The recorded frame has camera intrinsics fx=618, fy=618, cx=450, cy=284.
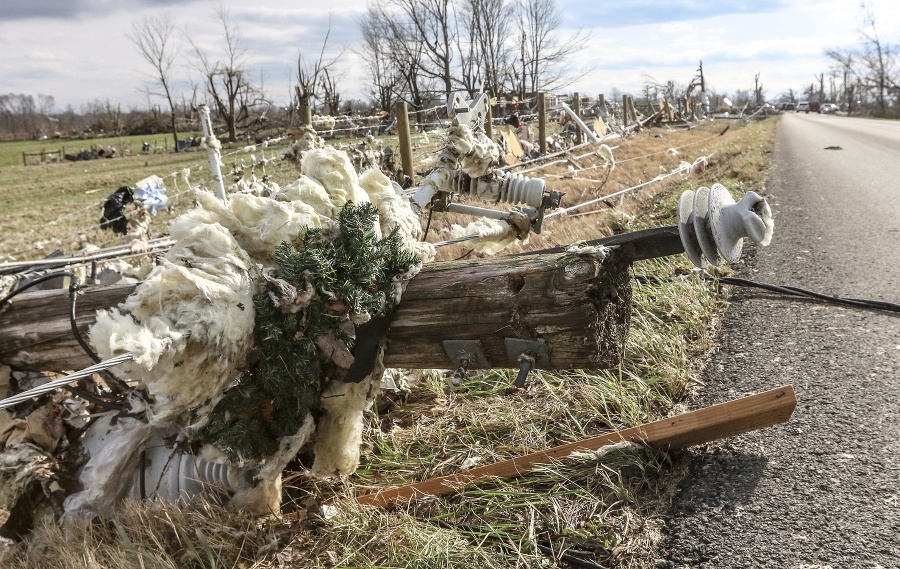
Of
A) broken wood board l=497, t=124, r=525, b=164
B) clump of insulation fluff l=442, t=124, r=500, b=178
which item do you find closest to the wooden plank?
clump of insulation fluff l=442, t=124, r=500, b=178

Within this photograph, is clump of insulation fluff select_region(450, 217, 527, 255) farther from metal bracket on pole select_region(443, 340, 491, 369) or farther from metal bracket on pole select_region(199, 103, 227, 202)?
metal bracket on pole select_region(199, 103, 227, 202)

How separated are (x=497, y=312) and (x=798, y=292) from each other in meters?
3.03

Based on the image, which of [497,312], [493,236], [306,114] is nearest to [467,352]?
[497,312]

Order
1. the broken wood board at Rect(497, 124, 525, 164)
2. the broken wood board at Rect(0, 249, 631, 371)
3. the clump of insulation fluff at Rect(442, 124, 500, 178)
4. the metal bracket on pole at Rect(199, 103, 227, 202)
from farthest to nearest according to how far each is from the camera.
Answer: the broken wood board at Rect(497, 124, 525, 164), the metal bracket on pole at Rect(199, 103, 227, 202), the clump of insulation fluff at Rect(442, 124, 500, 178), the broken wood board at Rect(0, 249, 631, 371)

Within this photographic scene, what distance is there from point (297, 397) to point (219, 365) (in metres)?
0.34

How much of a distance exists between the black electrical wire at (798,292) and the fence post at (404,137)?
454 cm

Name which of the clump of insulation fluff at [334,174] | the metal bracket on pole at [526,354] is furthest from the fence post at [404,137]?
the metal bracket on pole at [526,354]

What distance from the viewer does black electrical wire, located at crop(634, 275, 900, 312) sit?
3773 mm

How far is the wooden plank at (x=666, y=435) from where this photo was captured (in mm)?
2334

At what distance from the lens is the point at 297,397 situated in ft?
6.77

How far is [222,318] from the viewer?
1763 millimetres

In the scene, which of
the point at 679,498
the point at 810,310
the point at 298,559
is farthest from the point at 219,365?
the point at 810,310

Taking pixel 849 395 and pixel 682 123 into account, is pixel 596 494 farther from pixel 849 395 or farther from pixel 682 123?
pixel 682 123

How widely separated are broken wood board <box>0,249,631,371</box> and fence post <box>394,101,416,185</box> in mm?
6126
